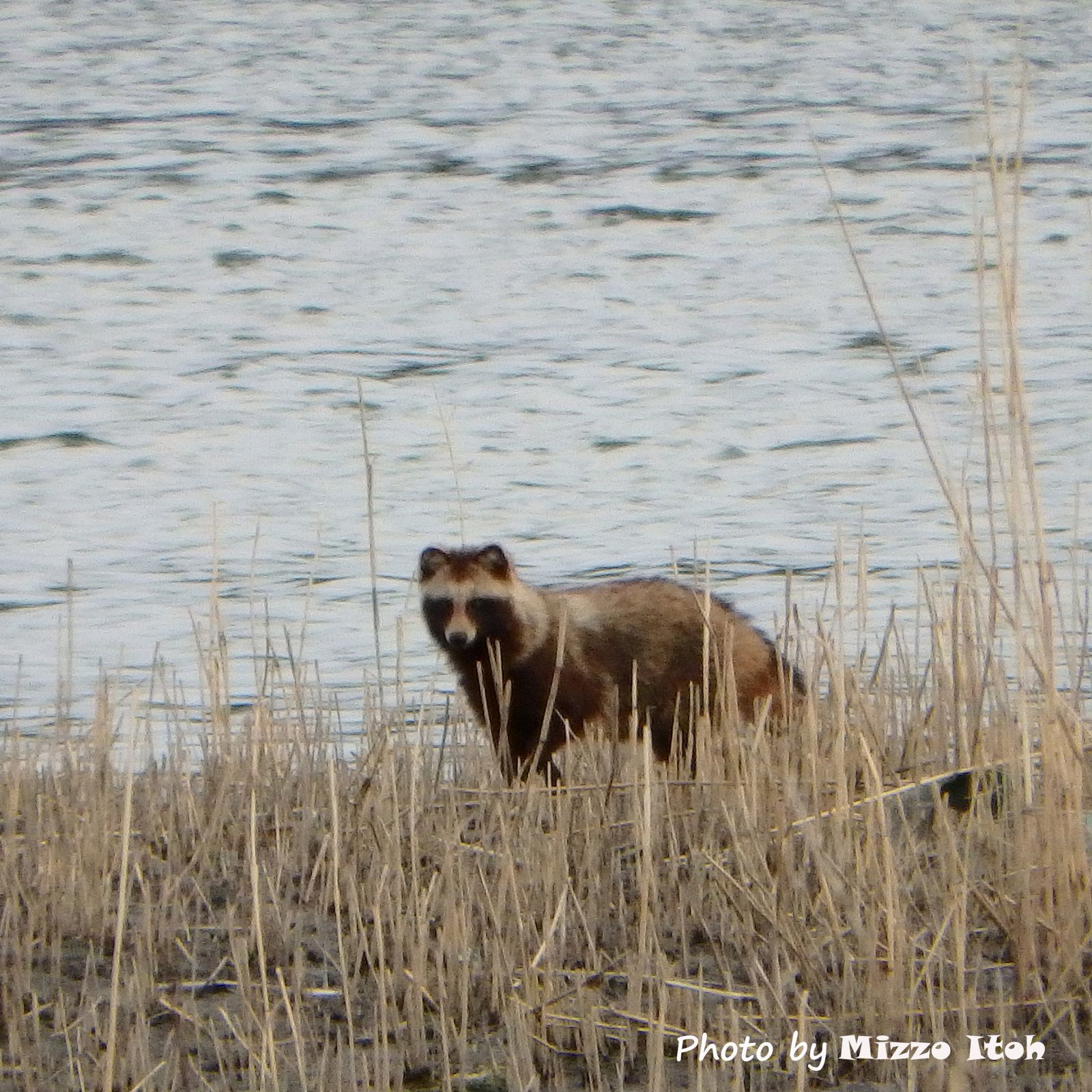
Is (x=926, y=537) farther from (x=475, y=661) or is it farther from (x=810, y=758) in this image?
(x=810, y=758)

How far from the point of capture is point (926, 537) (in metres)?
12.2

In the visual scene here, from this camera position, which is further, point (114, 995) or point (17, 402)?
point (17, 402)

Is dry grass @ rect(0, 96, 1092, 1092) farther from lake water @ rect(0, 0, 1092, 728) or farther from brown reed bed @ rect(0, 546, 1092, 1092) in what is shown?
lake water @ rect(0, 0, 1092, 728)

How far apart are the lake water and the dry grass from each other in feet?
3.93

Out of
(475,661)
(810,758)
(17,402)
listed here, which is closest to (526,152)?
(17,402)

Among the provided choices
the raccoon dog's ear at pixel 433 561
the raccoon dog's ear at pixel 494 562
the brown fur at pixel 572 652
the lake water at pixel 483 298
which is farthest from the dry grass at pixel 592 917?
the raccoon dog's ear at pixel 433 561

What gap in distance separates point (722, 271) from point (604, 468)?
6.47m

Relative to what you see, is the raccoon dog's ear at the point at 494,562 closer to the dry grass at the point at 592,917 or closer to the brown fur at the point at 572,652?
the brown fur at the point at 572,652

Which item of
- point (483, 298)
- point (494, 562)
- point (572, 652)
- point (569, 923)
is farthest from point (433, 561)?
point (483, 298)

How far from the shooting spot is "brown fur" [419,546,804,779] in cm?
819

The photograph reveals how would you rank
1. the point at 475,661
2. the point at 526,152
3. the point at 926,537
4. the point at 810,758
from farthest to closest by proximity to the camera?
1. the point at 526,152
2. the point at 926,537
3. the point at 475,661
4. the point at 810,758

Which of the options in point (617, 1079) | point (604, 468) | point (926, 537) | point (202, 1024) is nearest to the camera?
point (617, 1079)

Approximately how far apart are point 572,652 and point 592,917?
318 centimetres

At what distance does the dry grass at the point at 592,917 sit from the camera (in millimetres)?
4414
